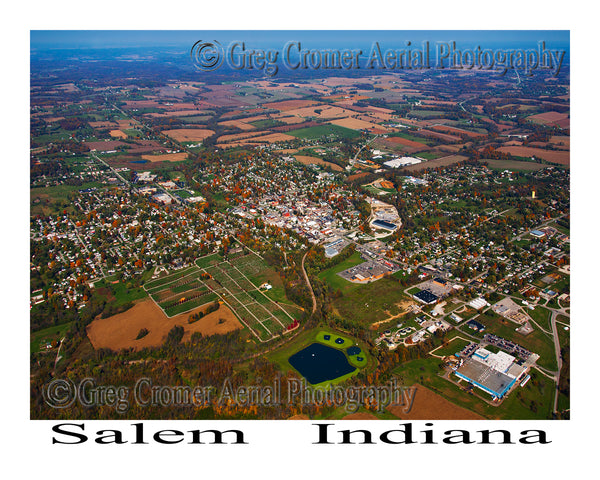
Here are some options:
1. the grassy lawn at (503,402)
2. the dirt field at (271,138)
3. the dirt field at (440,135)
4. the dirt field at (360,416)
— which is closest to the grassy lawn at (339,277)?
the grassy lawn at (503,402)

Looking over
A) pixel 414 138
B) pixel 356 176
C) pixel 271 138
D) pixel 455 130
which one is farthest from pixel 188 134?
pixel 455 130

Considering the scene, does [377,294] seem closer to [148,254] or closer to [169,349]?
[169,349]

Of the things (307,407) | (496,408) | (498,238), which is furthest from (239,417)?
(498,238)

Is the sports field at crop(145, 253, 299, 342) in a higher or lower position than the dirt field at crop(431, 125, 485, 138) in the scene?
lower

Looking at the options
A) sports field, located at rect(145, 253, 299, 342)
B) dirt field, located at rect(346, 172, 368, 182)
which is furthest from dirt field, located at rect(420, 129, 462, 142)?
sports field, located at rect(145, 253, 299, 342)

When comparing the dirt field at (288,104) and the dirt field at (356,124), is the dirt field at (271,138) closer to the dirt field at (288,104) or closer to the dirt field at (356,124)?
the dirt field at (356,124)

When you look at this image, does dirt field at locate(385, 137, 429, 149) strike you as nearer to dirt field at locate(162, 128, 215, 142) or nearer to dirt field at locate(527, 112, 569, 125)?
dirt field at locate(527, 112, 569, 125)
